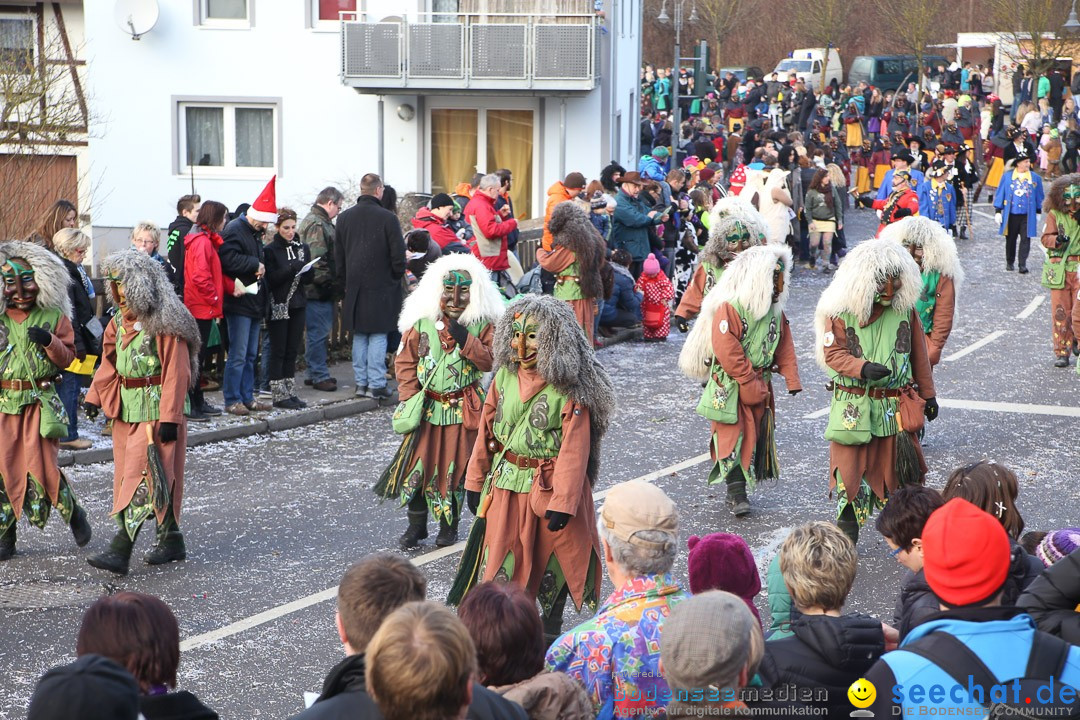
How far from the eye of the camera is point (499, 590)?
3.92 meters

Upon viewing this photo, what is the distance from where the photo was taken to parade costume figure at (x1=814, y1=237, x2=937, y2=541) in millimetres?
8148

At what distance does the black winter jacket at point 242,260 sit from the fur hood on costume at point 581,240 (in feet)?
8.95

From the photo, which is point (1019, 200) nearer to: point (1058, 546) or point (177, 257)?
point (177, 257)

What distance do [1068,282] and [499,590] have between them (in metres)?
11.2

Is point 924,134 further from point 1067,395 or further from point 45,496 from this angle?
point 45,496

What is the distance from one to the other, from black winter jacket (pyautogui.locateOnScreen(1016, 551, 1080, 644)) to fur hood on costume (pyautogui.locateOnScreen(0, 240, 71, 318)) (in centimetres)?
592

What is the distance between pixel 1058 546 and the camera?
15.9 ft

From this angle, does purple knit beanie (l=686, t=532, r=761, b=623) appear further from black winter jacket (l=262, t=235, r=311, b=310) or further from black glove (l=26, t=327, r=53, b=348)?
black winter jacket (l=262, t=235, r=311, b=310)

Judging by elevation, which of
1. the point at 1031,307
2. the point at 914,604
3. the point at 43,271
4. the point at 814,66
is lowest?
the point at 1031,307

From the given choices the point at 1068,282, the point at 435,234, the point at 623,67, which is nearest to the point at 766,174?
the point at 1068,282

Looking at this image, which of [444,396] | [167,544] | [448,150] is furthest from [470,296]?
[448,150]

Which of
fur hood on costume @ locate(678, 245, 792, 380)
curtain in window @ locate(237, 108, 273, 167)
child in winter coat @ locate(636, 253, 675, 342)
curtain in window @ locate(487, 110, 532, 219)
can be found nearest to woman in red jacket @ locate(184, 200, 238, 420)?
fur hood on costume @ locate(678, 245, 792, 380)

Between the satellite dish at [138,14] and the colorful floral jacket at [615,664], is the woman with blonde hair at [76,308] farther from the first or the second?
the satellite dish at [138,14]

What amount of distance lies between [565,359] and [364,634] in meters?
2.68
